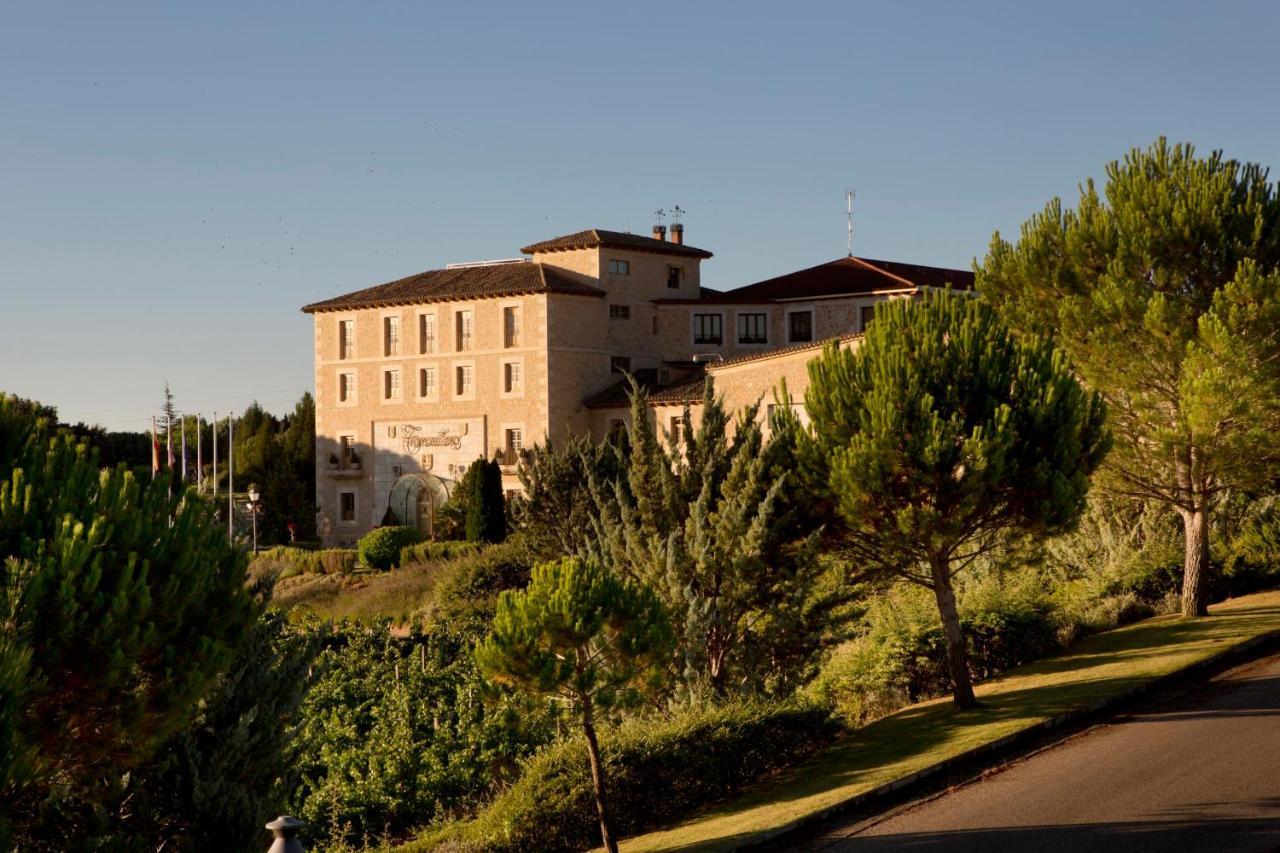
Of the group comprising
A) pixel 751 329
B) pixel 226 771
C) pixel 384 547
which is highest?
pixel 751 329

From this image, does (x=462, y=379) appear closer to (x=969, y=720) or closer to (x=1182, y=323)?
(x=1182, y=323)

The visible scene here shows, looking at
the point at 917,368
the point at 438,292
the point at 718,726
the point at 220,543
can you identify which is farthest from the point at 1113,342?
the point at 438,292

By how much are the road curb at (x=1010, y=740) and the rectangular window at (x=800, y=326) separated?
33.9 meters


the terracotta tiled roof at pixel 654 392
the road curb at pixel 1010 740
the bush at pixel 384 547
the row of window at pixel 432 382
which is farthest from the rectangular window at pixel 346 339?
the road curb at pixel 1010 740

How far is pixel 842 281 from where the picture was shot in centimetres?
5666

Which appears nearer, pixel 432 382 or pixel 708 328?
pixel 708 328

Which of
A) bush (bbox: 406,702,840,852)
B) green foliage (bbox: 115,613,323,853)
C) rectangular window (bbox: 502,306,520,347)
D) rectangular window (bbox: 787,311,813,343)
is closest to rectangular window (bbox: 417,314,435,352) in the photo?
rectangular window (bbox: 502,306,520,347)

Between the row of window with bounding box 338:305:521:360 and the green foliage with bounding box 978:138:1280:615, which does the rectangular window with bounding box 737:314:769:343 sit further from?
the green foliage with bounding box 978:138:1280:615

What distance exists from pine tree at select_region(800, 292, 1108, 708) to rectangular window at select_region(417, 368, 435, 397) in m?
40.2

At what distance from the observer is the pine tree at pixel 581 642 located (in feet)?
44.8

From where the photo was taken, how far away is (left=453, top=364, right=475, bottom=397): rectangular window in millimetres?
57656

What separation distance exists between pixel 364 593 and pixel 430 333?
17.7 m

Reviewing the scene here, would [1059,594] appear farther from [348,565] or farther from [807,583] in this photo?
[348,565]

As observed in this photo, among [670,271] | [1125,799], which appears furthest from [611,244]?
[1125,799]
